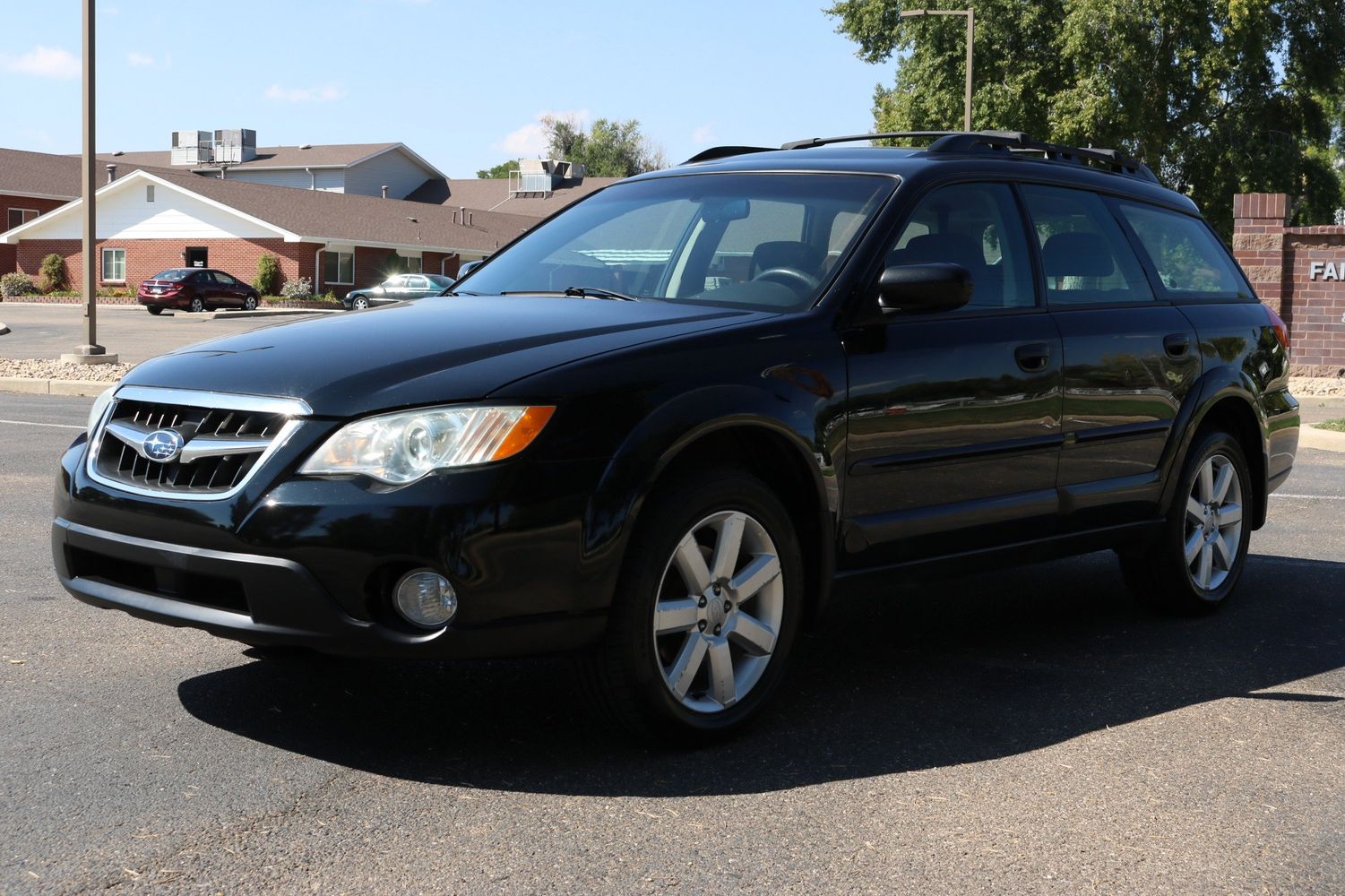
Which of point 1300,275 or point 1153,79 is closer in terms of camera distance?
point 1300,275

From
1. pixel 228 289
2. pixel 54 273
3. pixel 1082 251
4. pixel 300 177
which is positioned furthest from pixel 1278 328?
pixel 300 177

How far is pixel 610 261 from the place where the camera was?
17.9 ft

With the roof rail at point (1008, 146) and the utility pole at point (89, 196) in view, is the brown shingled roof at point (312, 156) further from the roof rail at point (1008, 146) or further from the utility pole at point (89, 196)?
the roof rail at point (1008, 146)

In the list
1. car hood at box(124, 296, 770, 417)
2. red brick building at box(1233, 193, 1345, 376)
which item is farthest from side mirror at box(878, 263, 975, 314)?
red brick building at box(1233, 193, 1345, 376)

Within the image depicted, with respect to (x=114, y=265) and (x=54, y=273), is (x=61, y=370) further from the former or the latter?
(x=114, y=265)

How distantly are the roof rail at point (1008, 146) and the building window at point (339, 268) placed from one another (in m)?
53.4

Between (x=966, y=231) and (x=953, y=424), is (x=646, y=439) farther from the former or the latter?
(x=966, y=231)

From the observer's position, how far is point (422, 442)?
3.91 meters

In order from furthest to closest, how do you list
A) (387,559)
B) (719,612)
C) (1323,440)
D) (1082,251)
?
(1323,440) < (1082,251) < (719,612) < (387,559)

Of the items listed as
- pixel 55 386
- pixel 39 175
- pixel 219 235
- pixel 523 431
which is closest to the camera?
pixel 523 431

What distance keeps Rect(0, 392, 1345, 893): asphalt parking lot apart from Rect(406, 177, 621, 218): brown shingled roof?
253 feet

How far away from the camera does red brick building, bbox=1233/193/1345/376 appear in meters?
22.2

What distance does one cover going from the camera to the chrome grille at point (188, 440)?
13.1 feet

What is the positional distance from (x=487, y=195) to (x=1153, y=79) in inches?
2041
